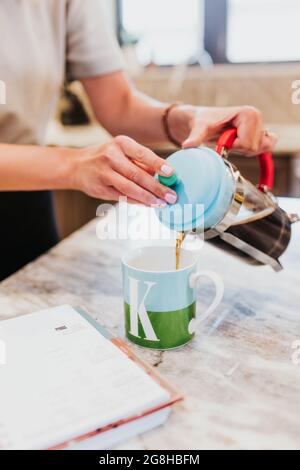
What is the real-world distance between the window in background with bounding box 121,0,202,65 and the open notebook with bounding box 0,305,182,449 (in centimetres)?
247

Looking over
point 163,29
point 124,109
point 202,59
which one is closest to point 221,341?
point 124,109

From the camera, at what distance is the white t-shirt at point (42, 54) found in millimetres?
1158

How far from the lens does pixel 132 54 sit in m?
2.82

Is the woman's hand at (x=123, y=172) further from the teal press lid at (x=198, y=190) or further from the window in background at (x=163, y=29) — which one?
the window in background at (x=163, y=29)

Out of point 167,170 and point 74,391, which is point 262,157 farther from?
point 74,391

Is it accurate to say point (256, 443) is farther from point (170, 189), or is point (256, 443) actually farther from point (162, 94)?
point (162, 94)

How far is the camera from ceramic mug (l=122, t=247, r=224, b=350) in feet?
2.16

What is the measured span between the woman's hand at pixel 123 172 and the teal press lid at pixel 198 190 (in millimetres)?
13

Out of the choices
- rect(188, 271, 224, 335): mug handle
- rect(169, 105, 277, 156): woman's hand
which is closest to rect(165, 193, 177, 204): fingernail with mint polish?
rect(188, 271, 224, 335): mug handle

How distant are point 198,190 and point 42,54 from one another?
769 mm

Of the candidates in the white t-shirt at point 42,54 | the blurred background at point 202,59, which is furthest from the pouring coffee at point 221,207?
the blurred background at point 202,59

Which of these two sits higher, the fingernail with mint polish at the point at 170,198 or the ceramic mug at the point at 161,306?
the fingernail with mint polish at the point at 170,198

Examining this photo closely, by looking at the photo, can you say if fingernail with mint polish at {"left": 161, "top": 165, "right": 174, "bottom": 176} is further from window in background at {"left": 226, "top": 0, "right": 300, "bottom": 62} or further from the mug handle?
window in background at {"left": 226, "top": 0, "right": 300, "bottom": 62}

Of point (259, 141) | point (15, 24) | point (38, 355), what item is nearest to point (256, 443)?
point (38, 355)
